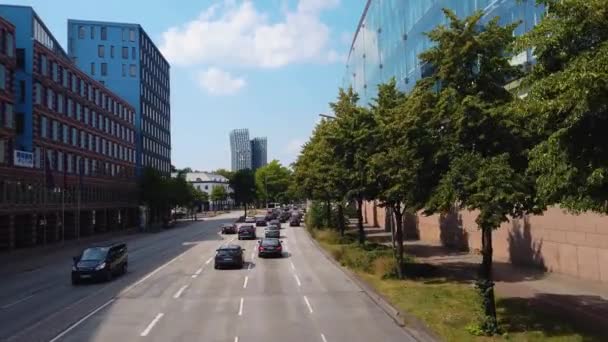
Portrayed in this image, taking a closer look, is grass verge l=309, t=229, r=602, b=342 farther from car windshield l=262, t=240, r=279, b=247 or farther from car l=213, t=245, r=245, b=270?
car windshield l=262, t=240, r=279, b=247

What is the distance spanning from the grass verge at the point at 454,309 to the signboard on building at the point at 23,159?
36.3 meters

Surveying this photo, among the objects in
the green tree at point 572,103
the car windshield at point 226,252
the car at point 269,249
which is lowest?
the car at point 269,249

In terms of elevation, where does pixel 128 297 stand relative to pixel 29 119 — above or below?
below

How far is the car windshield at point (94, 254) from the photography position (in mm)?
29562

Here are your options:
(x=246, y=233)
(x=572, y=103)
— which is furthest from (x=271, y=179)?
(x=572, y=103)

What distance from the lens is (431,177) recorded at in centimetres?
1819

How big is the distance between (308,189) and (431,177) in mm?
40688

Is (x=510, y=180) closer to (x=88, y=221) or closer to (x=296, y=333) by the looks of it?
(x=296, y=333)

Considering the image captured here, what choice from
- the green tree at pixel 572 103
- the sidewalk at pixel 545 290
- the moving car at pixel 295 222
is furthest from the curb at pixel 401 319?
the moving car at pixel 295 222

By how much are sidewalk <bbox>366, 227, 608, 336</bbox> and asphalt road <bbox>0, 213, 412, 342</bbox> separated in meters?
Result: 4.69

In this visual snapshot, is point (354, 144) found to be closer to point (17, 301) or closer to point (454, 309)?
point (454, 309)

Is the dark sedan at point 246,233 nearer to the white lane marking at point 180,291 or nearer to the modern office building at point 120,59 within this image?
the white lane marking at point 180,291

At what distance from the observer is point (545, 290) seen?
21.8m

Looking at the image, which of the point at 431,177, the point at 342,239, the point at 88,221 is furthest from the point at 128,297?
the point at 88,221
